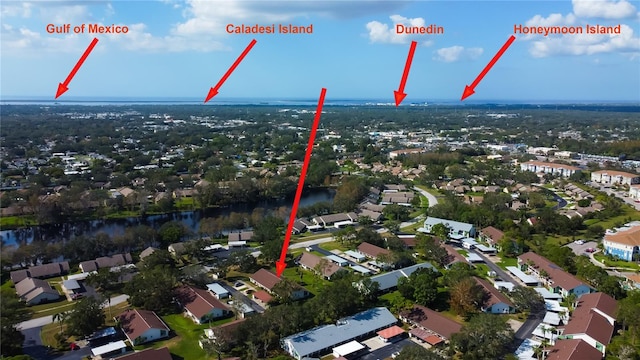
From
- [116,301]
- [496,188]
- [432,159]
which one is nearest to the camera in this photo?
[116,301]

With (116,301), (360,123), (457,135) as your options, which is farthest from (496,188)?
(360,123)

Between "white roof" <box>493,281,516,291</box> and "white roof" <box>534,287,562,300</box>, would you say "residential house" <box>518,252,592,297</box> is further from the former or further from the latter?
"white roof" <box>493,281,516,291</box>

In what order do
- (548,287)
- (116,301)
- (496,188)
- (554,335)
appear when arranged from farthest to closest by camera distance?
1. (496,188)
2. (548,287)
3. (116,301)
4. (554,335)

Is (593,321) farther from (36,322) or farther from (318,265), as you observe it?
(36,322)

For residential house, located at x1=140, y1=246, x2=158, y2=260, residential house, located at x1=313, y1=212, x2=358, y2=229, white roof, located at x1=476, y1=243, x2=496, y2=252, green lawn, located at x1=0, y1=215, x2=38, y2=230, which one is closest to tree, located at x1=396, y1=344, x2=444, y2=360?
white roof, located at x1=476, y1=243, x2=496, y2=252

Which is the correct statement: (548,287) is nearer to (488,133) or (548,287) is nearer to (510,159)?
(510,159)

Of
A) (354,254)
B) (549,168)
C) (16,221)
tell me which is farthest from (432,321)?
(549,168)

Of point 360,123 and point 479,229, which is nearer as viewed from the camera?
point 479,229
